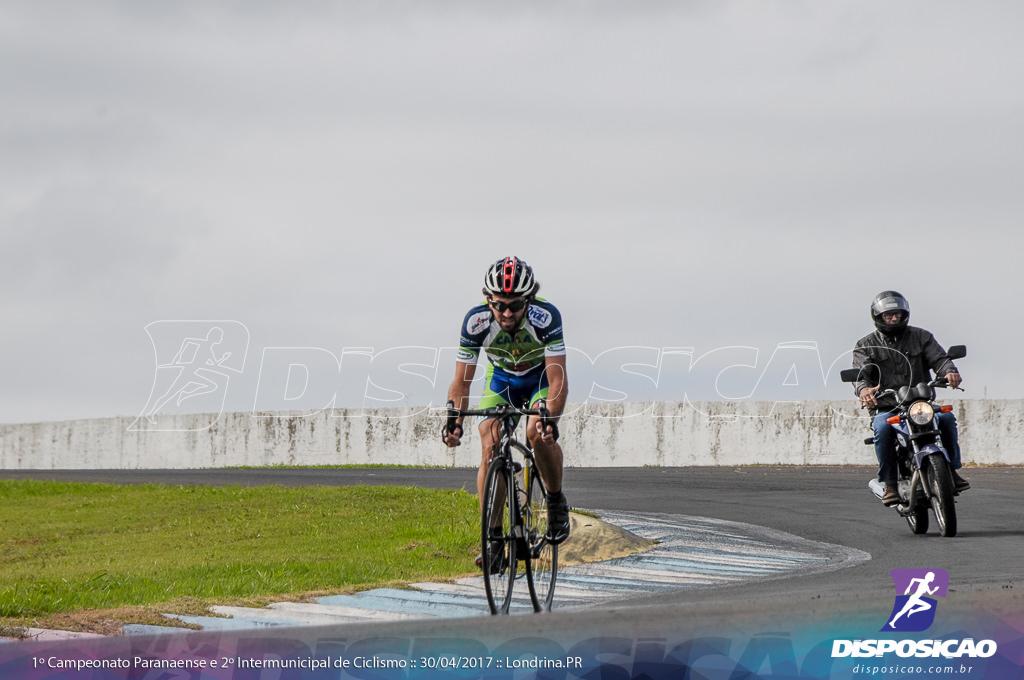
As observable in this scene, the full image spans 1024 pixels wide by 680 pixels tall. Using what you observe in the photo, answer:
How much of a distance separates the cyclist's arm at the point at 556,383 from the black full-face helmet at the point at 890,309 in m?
5.30

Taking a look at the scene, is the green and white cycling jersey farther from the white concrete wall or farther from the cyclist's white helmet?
the white concrete wall

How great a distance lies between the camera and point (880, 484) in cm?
1138

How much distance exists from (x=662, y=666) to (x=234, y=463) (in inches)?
1045

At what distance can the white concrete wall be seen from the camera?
2188 centimetres

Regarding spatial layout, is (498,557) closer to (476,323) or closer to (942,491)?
(476,323)

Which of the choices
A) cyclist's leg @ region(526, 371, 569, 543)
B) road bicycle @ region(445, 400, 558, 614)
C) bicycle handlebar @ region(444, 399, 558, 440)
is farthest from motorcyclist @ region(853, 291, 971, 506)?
bicycle handlebar @ region(444, 399, 558, 440)

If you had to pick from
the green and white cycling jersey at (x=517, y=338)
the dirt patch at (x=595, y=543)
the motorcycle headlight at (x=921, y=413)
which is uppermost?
the green and white cycling jersey at (x=517, y=338)

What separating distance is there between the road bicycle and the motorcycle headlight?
484 centimetres

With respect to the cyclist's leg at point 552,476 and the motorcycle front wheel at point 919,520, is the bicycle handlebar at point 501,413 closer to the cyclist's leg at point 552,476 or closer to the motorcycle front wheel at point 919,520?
the cyclist's leg at point 552,476

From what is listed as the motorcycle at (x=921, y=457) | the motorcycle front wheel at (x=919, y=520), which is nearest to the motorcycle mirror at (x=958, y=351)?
the motorcycle at (x=921, y=457)

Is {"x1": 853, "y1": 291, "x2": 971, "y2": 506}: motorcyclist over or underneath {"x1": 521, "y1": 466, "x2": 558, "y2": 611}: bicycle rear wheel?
over

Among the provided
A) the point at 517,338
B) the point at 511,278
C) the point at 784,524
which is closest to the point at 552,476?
the point at 517,338

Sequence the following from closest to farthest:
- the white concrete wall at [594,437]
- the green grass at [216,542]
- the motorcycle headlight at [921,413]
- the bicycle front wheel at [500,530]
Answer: the bicycle front wheel at [500,530] < the green grass at [216,542] < the motorcycle headlight at [921,413] < the white concrete wall at [594,437]

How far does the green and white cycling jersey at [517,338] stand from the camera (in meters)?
7.03
